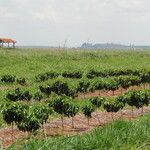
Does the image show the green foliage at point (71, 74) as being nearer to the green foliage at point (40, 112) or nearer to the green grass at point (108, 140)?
the green foliage at point (40, 112)

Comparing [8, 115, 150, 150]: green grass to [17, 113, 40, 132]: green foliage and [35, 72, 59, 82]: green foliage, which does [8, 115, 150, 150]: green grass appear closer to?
[17, 113, 40, 132]: green foliage

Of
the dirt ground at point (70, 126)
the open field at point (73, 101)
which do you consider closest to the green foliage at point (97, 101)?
the open field at point (73, 101)

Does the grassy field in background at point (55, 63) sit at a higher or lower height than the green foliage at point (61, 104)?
lower

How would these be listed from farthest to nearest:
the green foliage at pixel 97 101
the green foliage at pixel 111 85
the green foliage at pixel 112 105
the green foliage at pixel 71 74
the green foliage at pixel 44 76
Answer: the green foliage at pixel 71 74, the green foliage at pixel 44 76, the green foliage at pixel 111 85, the green foliage at pixel 97 101, the green foliage at pixel 112 105

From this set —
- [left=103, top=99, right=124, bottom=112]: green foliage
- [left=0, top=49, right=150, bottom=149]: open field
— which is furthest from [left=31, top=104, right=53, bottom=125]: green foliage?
[left=103, top=99, right=124, bottom=112]: green foliage

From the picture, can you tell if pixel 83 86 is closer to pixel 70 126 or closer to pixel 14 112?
pixel 70 126

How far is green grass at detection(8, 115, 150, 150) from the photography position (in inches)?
356

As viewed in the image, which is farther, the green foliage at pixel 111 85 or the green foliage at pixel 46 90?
the green foliage at pixel 111 85

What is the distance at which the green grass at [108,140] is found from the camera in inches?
356

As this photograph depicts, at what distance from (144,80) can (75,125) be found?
67.1 ft

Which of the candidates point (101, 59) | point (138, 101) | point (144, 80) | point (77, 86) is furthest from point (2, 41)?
point (138, 101)

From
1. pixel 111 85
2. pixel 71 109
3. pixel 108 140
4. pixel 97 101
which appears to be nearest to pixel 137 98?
pixel 97 101

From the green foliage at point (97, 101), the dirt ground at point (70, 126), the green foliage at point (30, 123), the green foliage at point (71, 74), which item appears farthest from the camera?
the green foliage at point (71, 74)

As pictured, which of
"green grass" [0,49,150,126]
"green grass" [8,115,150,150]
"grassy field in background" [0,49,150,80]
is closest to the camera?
"green grass" [8,115,150,150]
